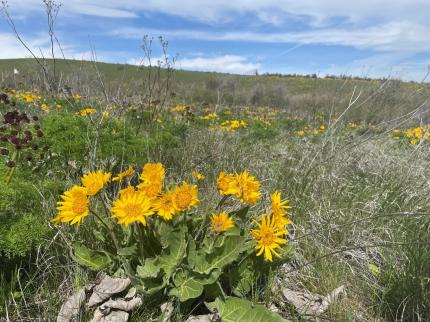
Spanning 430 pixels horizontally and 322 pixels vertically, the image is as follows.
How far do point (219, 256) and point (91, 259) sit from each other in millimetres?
692

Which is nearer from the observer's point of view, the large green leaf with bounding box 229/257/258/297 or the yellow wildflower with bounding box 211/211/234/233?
the yellow wildflower with bounding box 211/211/234/233

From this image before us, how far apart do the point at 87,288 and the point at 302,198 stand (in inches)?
78.5

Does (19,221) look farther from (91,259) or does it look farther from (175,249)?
(175,249)

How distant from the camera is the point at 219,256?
209 cm

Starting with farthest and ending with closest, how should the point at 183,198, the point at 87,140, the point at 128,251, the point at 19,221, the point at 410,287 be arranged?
the point at 87,140 → the point at 410,287 → the point at 19,221 → the point at 128,251 → the point at 183,198

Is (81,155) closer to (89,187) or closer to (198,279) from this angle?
(89,187)

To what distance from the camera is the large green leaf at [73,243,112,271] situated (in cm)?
220

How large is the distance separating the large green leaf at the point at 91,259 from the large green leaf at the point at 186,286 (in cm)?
40

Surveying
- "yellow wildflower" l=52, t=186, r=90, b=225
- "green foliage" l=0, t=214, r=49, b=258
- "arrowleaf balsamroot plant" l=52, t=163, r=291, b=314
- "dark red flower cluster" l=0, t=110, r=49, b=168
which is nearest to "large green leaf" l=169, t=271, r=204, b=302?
"arrowleaf balsamroot plant" l=52, t=163, r=291, b=314

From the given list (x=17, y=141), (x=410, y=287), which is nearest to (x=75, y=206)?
(x=17, y=141)

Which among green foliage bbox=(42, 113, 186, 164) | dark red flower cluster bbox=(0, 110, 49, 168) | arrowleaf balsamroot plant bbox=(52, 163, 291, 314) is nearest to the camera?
arrowleaf balsamroot plant bbox=(52, 163, 291, 314)

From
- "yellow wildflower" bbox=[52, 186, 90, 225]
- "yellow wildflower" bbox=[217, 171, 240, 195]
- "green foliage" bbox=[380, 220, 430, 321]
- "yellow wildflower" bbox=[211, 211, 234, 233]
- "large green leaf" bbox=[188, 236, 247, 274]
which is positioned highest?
"yellow wildflower" bbox=[217, 171, 240, 195]

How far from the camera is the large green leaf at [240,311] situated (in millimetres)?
1954

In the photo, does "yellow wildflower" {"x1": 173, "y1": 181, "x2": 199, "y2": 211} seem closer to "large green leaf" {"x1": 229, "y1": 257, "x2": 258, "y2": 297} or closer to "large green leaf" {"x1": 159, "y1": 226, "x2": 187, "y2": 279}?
"large green leaf" {"x1": 159, "y1": 226, "x2": 187, "y2": 279}
